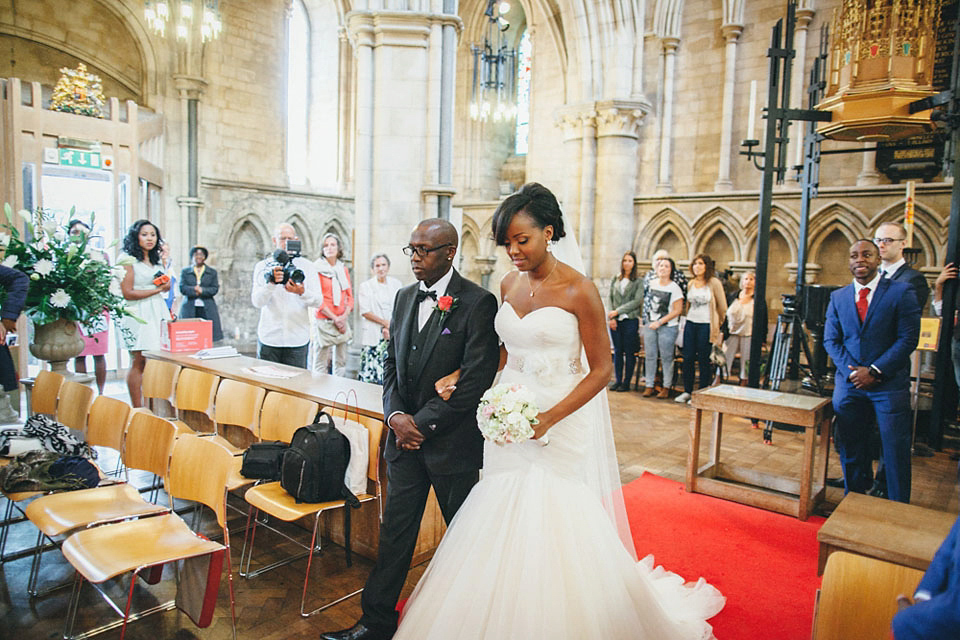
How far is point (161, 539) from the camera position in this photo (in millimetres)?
2648

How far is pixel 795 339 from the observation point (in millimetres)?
7297

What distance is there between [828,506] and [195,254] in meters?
7.52

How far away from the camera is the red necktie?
4207 millimetres

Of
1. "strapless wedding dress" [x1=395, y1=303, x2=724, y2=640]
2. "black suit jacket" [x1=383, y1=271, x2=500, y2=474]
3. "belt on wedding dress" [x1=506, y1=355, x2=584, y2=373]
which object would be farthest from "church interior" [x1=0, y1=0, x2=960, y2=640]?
"belt on wedding dress" [x1=506, y1=355, x2=584, y2=373]

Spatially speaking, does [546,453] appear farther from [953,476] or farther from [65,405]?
[953,476]

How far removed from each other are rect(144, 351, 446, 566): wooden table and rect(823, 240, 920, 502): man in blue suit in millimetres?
2837

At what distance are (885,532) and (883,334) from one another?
2.06 m

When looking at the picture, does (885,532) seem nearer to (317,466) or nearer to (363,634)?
(363,634)

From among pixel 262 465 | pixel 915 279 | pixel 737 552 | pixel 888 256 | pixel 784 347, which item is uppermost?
pixel 888 256

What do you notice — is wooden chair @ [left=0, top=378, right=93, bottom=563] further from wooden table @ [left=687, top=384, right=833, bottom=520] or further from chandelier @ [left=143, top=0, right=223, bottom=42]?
chandelier @ [left=143, top=0, right=223, bottom=42]

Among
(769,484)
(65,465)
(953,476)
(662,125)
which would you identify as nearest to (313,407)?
(65,465)

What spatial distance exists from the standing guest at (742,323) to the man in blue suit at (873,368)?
3.37 meters


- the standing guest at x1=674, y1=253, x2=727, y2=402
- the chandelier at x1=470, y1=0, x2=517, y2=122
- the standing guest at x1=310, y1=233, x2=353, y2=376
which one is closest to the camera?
the standing guest at x1=310, y1=233, x2=353, y2=376

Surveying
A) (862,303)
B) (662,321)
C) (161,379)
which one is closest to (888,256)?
(862,303)
